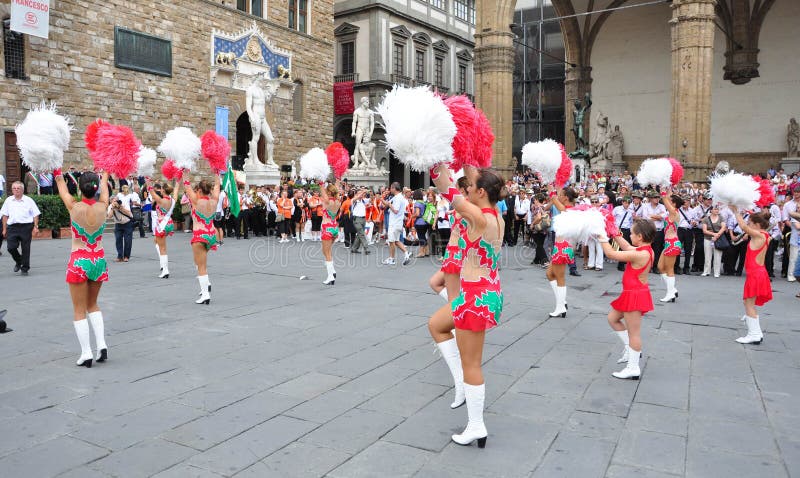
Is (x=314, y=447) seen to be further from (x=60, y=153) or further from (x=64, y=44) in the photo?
(x=64, y=44)

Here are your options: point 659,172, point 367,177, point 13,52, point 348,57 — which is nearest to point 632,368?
point 659,172

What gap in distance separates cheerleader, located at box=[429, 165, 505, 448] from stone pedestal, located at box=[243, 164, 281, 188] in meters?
19.9

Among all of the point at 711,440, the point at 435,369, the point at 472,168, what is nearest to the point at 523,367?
the point at 435,369

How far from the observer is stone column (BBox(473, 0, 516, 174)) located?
90.8 feet

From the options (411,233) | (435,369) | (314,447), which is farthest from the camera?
(411,233)

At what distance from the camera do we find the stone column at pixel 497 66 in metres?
27.7

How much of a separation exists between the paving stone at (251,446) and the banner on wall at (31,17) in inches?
755

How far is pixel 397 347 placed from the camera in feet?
21.0

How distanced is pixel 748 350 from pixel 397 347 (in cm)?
384

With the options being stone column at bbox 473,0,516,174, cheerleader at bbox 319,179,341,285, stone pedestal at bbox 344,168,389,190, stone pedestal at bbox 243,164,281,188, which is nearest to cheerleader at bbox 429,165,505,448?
cheerleader at bbox 319,179,341,285

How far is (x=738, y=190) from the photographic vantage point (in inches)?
271

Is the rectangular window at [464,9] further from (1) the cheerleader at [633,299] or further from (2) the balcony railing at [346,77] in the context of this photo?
(1) the cheerleader at [633,299]

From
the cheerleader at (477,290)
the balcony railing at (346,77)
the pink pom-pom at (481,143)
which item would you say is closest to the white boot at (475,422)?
the cheerleader at (477,290)

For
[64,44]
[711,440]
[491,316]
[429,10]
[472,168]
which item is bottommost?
[711,440]
